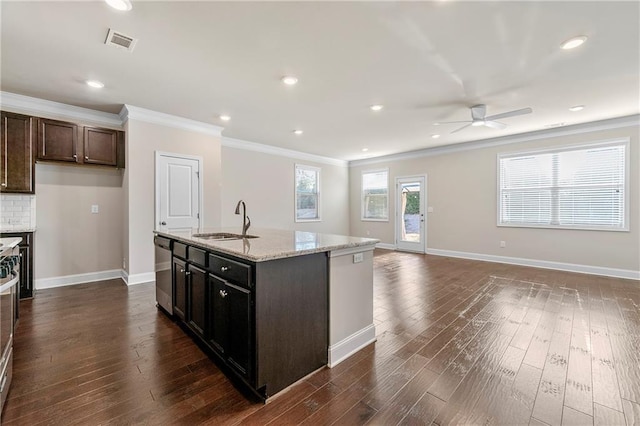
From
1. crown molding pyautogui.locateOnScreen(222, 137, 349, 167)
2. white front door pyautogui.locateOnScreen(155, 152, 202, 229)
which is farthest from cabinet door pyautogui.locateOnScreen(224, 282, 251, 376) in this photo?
crown molding pyautogui.locateOnScreen(222, 137, 349, 167)

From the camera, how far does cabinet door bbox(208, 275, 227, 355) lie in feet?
6.55

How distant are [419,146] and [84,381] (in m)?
6.93

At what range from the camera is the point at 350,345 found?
2.29 meters

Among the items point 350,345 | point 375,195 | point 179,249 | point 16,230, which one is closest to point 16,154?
point 16,230

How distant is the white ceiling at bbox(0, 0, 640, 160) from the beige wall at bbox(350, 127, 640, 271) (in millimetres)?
1426

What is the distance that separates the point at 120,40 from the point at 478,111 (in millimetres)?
4366

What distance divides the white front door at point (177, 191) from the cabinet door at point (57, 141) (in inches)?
41.0

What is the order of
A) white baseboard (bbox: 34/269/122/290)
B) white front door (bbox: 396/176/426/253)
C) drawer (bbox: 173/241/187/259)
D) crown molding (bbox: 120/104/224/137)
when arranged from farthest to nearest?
white front door (bbox: 396/176/426/253), crown molding (bbox: 120/104/224/137), white baseboard (bbox: 34/269/122/290), drawer (bbox: 173/241/187/259)

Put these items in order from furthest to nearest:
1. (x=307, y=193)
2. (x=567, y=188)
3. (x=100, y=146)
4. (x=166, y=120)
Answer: (x=307, y=193) < (x=567, y=188) < (x=166, y=120) < (x=100, y=146)

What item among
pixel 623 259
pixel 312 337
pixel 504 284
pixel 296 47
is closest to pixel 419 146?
pixel 504 284

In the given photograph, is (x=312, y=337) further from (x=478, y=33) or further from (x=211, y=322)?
(x=478, y=33)

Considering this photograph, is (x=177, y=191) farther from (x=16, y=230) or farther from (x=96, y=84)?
(x=16, y=230)

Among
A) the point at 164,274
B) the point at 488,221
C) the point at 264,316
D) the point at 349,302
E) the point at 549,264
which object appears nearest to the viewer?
the point at 264,316

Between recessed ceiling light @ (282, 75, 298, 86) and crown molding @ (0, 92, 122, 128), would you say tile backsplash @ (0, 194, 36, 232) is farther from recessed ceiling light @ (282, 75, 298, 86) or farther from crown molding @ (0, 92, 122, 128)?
recessed ceiling light @ (282, 75, 298, 86)
